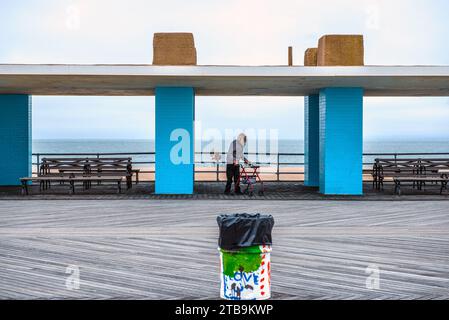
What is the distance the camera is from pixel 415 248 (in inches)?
326

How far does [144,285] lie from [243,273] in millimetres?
1201

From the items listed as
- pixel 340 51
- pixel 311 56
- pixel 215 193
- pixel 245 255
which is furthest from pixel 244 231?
pixel 311 56

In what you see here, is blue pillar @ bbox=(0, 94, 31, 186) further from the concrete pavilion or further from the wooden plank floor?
the wooden plank floor

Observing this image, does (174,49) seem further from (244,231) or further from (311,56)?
(244,231)

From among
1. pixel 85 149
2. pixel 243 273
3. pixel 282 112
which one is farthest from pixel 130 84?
pixel 85 149

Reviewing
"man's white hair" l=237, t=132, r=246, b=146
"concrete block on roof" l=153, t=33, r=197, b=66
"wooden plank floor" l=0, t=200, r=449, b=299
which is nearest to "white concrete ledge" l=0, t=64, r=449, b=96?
"concrete block on roof" l=153, t=33, r=197, b=66

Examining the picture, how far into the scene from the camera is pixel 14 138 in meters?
19.1

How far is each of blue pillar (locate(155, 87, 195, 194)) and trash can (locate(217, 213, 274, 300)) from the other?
415 inches

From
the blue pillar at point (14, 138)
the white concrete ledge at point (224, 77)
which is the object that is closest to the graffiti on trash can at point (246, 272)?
the white concrete ledge at point (224, 77)

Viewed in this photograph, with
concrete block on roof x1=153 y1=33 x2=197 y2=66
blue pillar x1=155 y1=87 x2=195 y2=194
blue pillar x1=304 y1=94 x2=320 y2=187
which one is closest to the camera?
concrete block on roof x1=153 y1=33 x2=197 y2=66

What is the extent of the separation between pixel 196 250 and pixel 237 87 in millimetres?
8965

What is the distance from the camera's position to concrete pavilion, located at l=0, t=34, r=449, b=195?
1379 centimetres

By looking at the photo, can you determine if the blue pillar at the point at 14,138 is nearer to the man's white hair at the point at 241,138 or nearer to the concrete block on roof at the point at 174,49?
the concrete block on roof at the point at 174,49

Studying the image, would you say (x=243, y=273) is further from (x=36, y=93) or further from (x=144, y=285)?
(x=36, y=93)
